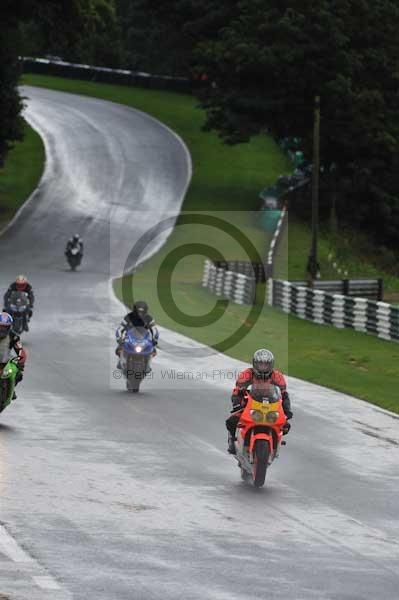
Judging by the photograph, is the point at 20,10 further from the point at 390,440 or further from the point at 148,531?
the point at 148,531

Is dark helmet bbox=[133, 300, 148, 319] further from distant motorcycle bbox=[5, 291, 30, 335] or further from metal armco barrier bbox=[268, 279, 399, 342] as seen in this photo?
metal armco barrier bbox=[268, 279, 399, 342]

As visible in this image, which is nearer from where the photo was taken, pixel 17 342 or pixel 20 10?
pixel 17 342

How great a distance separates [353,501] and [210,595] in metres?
5.13

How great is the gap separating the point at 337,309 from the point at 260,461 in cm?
2593

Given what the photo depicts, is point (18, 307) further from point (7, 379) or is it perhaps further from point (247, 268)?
point (247, 268)

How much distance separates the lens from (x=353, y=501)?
15.4m

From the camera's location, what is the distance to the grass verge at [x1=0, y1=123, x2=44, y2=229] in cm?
7669

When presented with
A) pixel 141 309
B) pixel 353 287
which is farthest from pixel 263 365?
pixel 353 287

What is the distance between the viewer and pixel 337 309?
41.4 m

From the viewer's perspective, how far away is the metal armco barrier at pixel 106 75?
392 ft

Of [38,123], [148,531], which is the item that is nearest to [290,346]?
[148,531]

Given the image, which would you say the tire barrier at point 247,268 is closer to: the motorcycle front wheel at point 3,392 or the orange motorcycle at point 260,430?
the motorcycle front wheel at point 3,392

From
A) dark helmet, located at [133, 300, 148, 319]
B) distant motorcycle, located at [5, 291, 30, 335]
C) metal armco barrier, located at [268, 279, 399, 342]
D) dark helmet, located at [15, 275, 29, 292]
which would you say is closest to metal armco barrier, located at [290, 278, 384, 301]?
metal armco barrier, located at [268, 279, 399, 342]

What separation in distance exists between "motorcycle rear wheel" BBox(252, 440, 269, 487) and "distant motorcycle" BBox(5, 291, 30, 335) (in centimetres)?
1836
